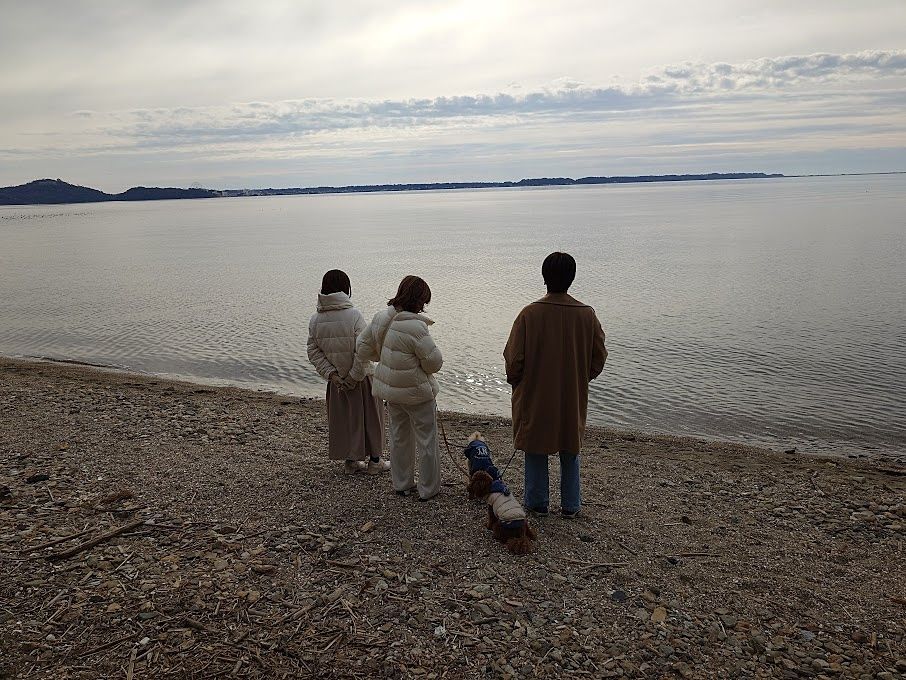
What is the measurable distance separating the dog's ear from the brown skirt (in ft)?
4.30

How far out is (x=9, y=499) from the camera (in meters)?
6.41

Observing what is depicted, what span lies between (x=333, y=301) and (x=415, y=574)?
2746 mm

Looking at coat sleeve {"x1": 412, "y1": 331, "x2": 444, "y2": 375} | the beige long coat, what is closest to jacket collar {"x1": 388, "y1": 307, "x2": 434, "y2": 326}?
coat sleeve {"x1": 412, "y1": 331, "x2": 444, "y2": 375}

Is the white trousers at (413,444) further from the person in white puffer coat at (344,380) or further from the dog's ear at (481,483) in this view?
the person in white puffer coat at (344,380)

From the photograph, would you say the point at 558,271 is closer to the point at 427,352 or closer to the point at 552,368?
the point at 552,368

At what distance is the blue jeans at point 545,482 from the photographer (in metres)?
6.09

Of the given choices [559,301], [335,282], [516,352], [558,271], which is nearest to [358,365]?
[335,282]

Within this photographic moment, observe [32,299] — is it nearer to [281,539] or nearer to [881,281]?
[281,539]

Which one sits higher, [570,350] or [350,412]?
[570,350]

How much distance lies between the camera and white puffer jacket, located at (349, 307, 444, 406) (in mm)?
6008

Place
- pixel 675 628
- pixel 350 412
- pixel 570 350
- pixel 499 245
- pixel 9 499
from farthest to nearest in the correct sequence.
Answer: pixel 499 245 < pixel 350 412 < pixel 9 499 < pixel 570 350 < pixel 675 628

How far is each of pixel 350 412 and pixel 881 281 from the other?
27290 mm

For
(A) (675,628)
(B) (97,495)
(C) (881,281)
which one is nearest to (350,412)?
(B) (97,495)

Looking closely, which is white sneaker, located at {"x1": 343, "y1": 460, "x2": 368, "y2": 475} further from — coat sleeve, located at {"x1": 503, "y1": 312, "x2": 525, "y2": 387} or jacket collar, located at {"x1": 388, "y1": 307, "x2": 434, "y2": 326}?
coat sleeve, located at {"x1": 503, "y1": 312, "x2": 525, "y2": 387}
